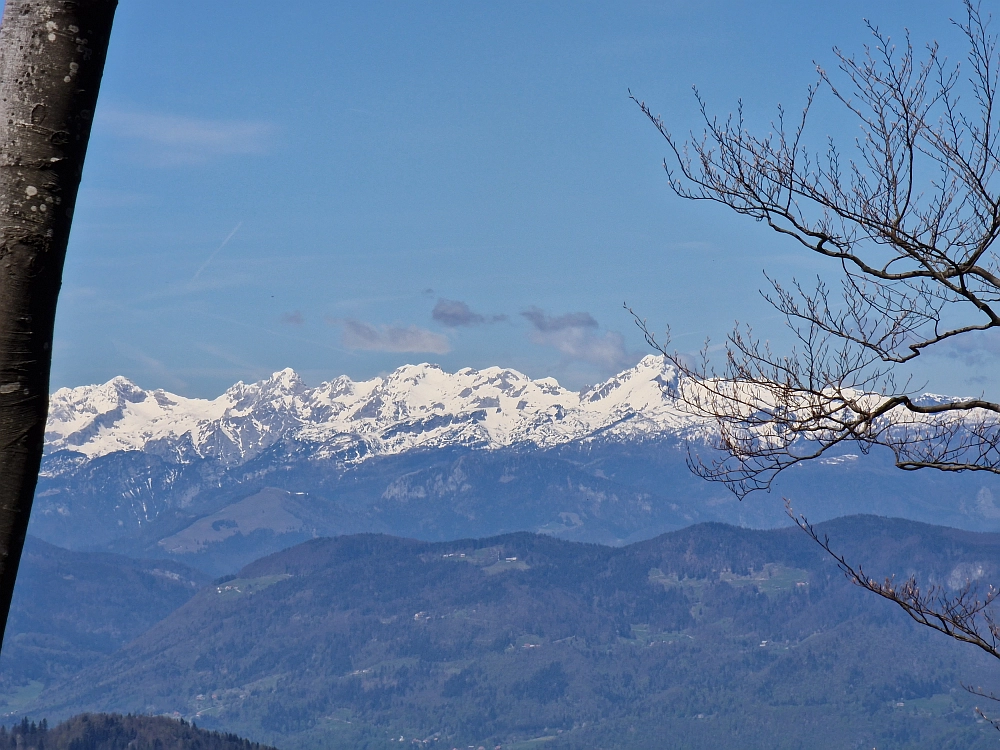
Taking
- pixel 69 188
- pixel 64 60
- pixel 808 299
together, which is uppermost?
pixel 808 299

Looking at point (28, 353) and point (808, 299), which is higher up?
point (808, 299)

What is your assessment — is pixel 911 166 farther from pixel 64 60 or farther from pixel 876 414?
pixel 64 60

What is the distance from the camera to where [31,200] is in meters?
3.37

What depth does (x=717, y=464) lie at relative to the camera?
39.0 ft

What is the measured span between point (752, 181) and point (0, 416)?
8.43 m

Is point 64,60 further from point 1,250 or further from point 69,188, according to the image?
point 1,250

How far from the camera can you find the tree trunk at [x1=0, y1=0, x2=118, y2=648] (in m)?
3.36

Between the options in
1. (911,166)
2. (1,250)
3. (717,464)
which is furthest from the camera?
(717,464)

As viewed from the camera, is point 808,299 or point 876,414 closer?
point 876,414

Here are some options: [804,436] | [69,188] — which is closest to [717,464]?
[804,436]

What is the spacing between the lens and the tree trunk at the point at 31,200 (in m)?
3.36

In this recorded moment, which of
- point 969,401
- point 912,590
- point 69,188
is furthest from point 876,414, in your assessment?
point 69,188

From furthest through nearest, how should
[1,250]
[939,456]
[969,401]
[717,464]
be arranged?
1. [717,464]
2. [939,456]
3. [969,401]
4. [1,250]

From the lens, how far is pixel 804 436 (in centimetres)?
1055
